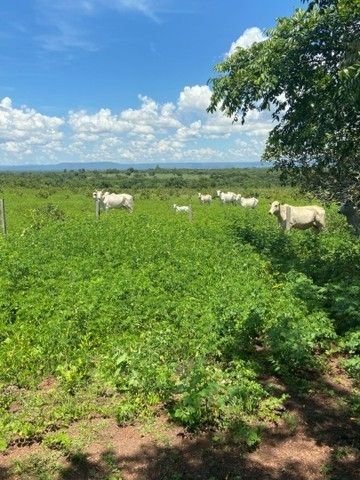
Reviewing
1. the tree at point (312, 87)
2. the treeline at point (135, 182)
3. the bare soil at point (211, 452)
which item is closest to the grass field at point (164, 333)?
the bare soil at point (211, 452)

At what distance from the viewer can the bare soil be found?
525 cm

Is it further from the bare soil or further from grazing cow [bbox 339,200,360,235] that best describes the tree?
the bare soil

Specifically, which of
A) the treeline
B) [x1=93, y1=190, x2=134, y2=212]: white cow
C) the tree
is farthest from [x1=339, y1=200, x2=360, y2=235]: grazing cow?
the treeline

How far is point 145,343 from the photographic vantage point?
7824mm

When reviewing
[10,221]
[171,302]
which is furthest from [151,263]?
[10,221]

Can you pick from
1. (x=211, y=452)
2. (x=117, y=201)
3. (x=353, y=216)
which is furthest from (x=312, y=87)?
(x=117, y=201)

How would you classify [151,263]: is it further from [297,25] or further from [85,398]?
[297,25]

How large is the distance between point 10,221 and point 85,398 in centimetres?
2136

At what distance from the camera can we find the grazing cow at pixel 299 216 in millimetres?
22297

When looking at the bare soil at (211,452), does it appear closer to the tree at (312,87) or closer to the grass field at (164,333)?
the grass field at (164,333)

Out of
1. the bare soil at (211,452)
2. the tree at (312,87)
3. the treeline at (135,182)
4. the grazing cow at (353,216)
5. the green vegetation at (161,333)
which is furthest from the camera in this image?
the treeline at (135,182)

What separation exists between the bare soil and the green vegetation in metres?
0.21

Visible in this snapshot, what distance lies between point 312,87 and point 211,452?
10094 millimetres

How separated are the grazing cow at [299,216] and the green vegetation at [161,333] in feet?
25.5
